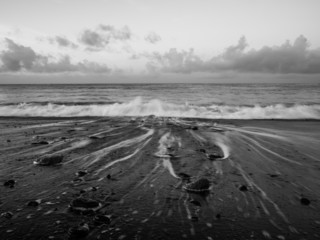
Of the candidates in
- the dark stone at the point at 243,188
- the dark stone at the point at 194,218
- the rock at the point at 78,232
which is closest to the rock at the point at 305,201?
the dark stone at the point at 243,188

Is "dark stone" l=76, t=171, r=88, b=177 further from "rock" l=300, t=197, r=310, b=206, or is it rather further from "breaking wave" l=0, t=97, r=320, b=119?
"breaking wave" l=0, t=97, r=320, b=119

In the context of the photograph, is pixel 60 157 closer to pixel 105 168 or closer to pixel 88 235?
pixel 105 168

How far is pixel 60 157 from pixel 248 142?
760 centimetres

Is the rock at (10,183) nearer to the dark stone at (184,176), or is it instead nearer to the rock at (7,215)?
the rock at (7,215)

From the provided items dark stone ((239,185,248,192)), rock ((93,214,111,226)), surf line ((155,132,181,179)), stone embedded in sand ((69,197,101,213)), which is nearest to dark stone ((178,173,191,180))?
surf line ((155,132,181,179))

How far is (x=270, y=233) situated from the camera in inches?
161

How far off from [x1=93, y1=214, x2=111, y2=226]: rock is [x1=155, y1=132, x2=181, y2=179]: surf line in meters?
2.54

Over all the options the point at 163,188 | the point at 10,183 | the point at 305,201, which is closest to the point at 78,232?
the point at 163,188

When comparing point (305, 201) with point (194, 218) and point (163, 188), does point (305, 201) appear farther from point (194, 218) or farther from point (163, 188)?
point (163, 188)

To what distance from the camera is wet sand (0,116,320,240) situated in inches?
164

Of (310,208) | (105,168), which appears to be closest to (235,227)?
(310,208)

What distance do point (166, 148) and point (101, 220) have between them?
5.35 metres

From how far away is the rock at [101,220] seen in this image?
423 centimetres

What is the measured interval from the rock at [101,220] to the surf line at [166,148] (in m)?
2.54
